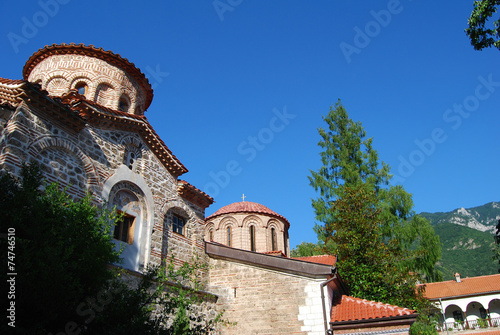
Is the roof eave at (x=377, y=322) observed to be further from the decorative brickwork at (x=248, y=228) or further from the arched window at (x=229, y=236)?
the arched window at (x=229, y=236)

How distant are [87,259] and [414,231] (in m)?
16.6

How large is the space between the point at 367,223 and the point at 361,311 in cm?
423

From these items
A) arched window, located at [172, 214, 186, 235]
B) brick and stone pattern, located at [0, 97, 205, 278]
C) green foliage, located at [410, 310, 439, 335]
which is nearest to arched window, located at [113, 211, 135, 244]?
brick and stone pattern, located at [0, 97, 205, 278]

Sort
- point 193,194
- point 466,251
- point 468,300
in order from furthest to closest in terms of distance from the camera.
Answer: point 466,251 → point 468,300 → point 193,194

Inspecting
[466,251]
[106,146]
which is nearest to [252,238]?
[106,146]

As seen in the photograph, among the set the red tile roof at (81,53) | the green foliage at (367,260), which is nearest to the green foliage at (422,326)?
the green foliage at (367,260)

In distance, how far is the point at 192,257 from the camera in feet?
36.4

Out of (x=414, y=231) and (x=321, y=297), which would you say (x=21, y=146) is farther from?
(x=414, y=231)

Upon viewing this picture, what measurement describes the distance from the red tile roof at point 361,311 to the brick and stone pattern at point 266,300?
0.85 metres

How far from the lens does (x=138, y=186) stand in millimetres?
9961

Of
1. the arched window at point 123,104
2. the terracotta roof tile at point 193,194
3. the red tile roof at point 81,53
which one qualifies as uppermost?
the red tile roof at point 81,53

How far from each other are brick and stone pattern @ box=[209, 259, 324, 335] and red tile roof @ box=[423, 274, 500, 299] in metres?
23.4

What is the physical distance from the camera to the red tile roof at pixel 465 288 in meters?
29.5

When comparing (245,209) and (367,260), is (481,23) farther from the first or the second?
(245,209)
